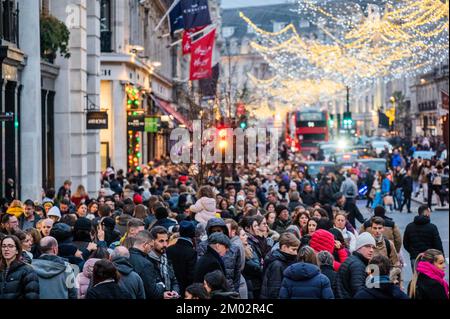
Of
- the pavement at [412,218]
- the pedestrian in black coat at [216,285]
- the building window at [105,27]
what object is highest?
the building window at [105,27]

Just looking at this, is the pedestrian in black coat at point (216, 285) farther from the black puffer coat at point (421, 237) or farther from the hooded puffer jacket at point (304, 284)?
the black puffer coat at point (421, 237)

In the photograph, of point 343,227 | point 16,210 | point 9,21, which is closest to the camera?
point 343,227

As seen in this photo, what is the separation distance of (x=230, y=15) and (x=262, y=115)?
38.5m

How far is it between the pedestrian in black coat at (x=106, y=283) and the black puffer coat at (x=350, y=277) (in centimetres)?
263

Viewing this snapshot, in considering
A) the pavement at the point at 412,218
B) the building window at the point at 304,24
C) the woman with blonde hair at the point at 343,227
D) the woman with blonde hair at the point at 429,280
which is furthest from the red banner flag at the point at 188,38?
the building window at the point at 304,24

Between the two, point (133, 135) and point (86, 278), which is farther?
point (133, 135)

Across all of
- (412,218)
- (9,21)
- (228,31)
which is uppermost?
(228,31)

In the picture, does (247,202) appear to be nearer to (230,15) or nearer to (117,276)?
(117,276)

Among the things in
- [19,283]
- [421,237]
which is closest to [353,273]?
[19,283]

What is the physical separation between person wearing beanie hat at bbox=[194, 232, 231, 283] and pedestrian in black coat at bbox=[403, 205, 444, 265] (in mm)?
5762

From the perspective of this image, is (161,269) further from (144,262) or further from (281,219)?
(281,219)

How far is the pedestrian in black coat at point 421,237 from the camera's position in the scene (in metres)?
16.6

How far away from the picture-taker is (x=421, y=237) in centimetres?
1672
